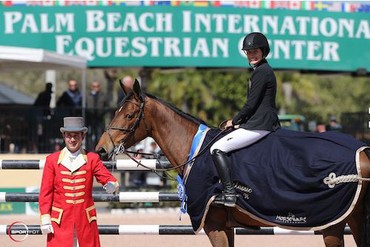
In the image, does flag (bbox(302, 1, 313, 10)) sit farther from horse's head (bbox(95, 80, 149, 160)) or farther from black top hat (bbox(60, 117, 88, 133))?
black top hat (bbox(60, 117, 88, 133))

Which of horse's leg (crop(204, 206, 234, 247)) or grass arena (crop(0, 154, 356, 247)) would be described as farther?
grass arena (crop(0, 154, 356, 247))

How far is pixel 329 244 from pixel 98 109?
9548mm

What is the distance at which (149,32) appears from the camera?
17.9m

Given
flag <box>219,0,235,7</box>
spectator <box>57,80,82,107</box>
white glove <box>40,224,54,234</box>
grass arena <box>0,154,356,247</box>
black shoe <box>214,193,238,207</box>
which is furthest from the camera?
flag <box>219,0,235,7</box>

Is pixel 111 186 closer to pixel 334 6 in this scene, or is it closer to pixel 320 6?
pixel 320 6

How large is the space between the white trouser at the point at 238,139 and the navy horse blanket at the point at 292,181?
6 cm

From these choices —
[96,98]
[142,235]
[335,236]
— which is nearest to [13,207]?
[142,235]

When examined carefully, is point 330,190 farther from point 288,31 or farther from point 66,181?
point 288,31

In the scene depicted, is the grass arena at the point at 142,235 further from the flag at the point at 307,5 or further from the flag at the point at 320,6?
the flag at the point at 320,6

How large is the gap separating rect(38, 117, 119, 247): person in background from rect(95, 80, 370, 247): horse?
28.0 inches

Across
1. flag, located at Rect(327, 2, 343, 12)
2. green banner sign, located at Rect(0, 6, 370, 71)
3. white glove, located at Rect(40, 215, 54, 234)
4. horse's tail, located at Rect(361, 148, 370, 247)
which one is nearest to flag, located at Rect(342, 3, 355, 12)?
flag, located at Rect(327, 2, 343, 12)

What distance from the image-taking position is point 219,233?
25.5 ft

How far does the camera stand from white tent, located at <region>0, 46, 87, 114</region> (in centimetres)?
1559

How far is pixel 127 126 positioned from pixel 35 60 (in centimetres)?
791
